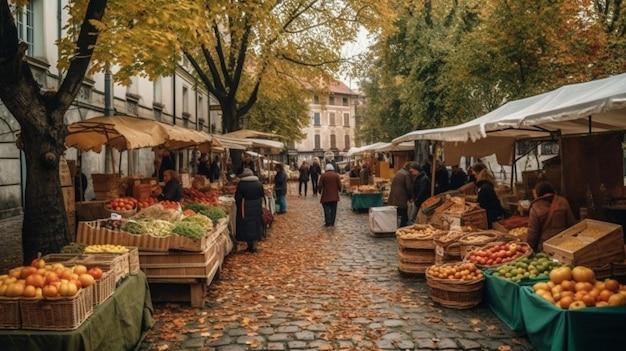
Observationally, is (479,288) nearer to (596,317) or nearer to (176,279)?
(596,317)

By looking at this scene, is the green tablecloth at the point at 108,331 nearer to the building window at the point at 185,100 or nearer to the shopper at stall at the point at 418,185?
the shopper at stall at the point at 418,185

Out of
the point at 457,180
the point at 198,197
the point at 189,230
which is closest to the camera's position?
the point at 189,230

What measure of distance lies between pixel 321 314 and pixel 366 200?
1393cm

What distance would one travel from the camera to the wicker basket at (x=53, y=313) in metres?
4.24

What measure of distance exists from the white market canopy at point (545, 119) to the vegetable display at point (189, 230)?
4.60 meters

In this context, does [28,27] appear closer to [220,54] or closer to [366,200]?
[220,54]

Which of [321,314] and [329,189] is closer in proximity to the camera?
[321,314]

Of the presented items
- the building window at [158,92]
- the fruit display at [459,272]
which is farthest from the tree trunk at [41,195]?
the building window at [158,92]

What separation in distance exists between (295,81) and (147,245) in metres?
18.0

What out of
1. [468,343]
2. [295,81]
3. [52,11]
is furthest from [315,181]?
[468,343]

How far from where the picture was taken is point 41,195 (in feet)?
22.0

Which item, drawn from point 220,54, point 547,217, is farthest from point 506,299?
point 220,54

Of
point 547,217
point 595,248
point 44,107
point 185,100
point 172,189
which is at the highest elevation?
point 185,100

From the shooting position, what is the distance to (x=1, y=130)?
500 inches
